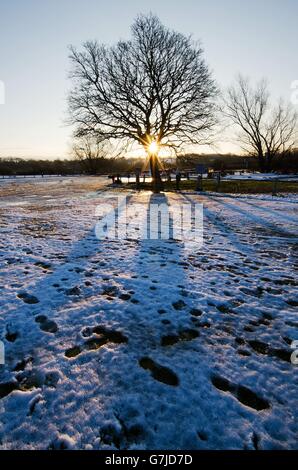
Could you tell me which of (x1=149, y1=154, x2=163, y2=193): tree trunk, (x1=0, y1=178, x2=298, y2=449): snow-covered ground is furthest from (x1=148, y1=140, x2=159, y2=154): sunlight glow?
(x1=0, y1=178, x2=298, y2=449): snow-covered ground

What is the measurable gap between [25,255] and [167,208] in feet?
21.8

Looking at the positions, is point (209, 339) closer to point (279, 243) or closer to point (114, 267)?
point (114, 267)

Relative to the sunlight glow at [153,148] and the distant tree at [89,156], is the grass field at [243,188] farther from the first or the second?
the distant tree at [89,156]

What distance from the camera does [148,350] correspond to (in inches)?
98.4

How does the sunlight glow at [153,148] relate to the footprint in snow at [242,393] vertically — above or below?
above

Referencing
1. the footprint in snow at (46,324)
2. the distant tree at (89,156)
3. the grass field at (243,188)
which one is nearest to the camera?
the footprint in snow at (46,324)

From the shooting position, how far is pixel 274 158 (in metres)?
43.8

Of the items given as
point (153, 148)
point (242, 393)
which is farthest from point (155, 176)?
point (242, 393)

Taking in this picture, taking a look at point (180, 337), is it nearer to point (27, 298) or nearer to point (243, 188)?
point (27, 298)

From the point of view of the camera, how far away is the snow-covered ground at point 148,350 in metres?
1.76

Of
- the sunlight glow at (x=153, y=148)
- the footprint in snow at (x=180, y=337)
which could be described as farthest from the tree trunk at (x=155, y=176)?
the footprint in snow at (x=180, y=337)

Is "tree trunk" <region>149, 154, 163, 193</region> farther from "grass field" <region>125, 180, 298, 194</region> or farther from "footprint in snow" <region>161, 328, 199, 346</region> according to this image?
"footprint in snow" <region>161, 328, 199, 346</region>

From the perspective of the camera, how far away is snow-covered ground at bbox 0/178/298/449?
5.78ft
